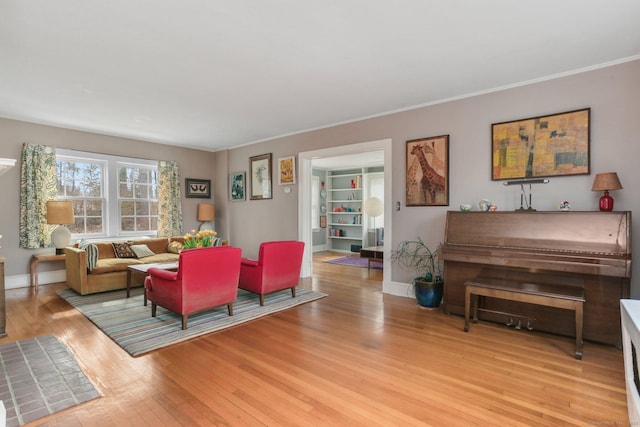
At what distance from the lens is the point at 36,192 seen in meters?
5.09

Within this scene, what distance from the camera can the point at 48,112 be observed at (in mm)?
4594

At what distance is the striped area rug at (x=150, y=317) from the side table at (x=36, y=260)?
1.67ft

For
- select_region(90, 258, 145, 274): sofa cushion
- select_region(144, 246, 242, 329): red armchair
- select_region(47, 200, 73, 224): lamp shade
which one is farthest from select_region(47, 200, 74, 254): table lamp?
select_region(144, 246, 242, 329): red armchair

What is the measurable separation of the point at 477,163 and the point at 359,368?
110 inches

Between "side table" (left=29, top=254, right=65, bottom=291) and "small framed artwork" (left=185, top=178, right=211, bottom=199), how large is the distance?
256cm

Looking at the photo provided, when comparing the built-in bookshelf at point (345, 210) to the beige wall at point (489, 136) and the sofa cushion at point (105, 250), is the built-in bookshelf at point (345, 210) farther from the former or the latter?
the sofa cushion at point (105, 250)

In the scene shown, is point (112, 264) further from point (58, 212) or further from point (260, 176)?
point (260, 176)

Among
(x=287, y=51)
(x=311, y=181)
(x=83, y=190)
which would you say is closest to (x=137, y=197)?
(x=83, y=190)

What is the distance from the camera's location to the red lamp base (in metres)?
3.01

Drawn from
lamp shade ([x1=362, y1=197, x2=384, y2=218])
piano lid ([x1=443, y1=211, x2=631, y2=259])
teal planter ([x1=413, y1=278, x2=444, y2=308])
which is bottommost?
teal planter ([x1=413, y1=278, x2=444, y2=308])

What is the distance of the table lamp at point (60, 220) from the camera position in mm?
4953

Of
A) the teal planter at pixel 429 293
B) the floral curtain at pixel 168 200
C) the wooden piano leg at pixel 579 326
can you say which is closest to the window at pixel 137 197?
the floral curtain at pixel 168 200

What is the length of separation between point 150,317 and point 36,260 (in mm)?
2681

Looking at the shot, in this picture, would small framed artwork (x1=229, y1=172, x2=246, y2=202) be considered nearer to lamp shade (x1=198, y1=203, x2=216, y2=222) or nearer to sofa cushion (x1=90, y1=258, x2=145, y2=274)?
lamp shade (x1=198, y1=203, x2=216, y2=222)
